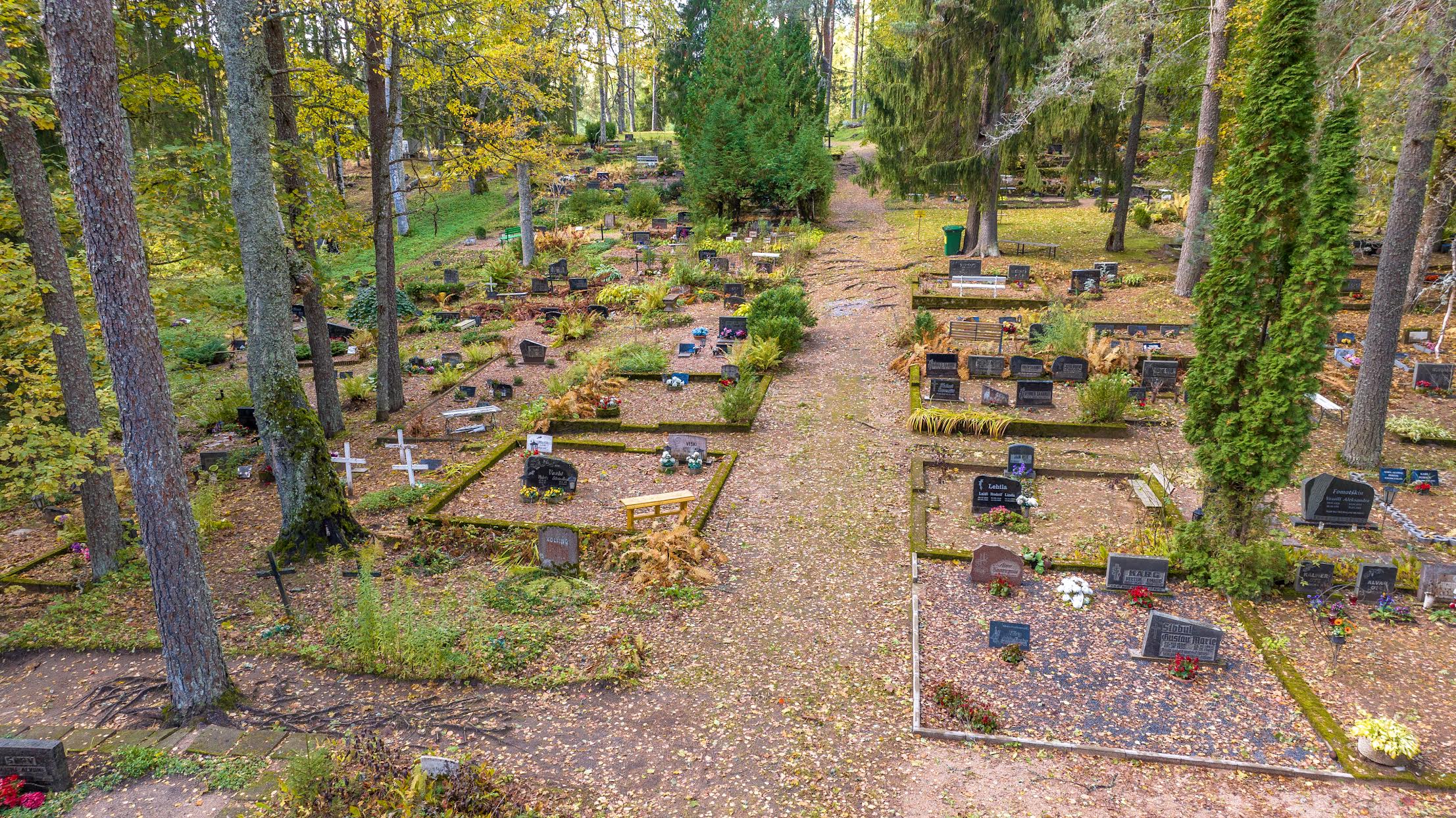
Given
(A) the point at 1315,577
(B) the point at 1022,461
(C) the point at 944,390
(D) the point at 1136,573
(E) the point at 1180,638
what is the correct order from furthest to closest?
(C) the point at 944,390 < (B) the point at 1022,461 < (D) the point at 1136,573 < (A) the point at 1315,577 < (E) the point at 1180,638

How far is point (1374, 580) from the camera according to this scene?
28.3 feet

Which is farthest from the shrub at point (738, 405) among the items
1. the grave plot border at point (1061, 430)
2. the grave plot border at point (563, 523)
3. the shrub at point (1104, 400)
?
the shrub at point (1104, 400)

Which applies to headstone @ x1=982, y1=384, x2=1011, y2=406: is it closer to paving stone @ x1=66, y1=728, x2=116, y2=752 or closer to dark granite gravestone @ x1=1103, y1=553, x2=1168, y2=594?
dark granite gravestone @ x1=1103, y1=553, x2=1168, y2=594

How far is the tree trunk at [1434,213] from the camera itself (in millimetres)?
15977

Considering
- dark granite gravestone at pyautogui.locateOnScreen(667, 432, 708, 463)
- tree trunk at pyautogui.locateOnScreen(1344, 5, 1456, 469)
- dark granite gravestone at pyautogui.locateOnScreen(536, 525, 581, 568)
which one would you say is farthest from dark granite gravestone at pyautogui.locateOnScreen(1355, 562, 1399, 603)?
dark granite gravestone at pyautogui.locateOnScreen(536, 525, 581, 568)

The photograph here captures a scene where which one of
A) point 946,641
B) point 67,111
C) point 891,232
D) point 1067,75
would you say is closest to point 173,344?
point 67,111

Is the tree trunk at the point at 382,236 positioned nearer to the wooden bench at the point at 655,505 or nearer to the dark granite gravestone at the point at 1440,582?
the wooden bench at the point at 655,505

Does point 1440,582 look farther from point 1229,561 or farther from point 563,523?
point 563,523

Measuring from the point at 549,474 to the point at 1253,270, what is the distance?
8.92 metres

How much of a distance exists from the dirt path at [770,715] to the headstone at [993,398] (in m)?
4.24

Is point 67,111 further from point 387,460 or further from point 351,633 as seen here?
point 387,460

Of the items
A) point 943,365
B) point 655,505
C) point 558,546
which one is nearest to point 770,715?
point 558,546

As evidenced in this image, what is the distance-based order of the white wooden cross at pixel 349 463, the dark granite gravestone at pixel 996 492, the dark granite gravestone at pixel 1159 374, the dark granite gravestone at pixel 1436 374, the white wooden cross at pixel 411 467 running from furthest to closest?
the dark granite gravestone at pixel 1159 374 → the dark granite gravestone at pixel 1436 374 → the white wooden cross at pixel 349 463 → the white wooden cross at pixel 411 467 → the dark granite gravestone at pixel 996 492

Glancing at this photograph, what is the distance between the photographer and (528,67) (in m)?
18.9
